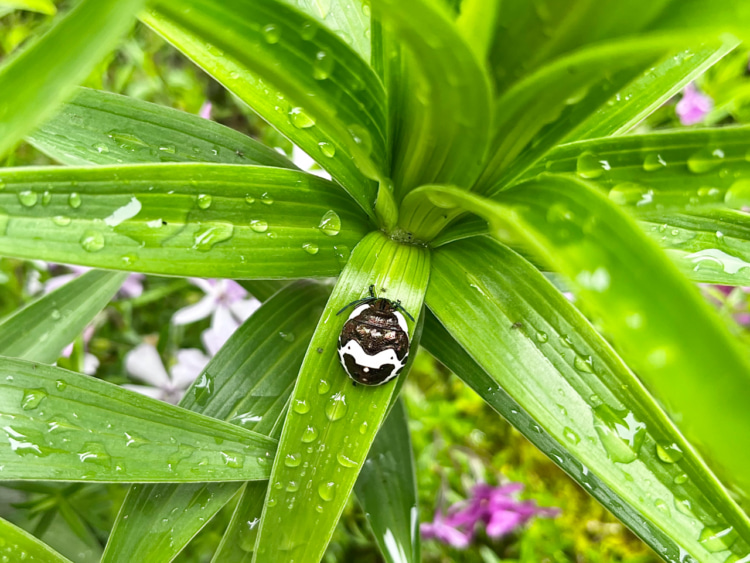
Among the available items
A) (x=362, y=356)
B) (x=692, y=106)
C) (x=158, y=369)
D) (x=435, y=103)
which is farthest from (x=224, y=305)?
(x=692, y=106)

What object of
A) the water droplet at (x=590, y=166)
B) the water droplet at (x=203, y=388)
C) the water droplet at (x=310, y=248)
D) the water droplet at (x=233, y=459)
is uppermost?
the water droplet at (x=590, y=166)

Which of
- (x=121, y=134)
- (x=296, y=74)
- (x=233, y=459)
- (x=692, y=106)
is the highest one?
(x=692, y=106)

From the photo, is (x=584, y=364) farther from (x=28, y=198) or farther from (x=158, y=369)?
(x=158, y=369)

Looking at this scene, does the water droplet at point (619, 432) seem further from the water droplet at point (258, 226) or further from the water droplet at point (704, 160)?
the water droplet at point (258, 226)

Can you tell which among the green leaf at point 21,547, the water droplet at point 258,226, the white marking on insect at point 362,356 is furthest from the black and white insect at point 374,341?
the green leaf at point 21,547

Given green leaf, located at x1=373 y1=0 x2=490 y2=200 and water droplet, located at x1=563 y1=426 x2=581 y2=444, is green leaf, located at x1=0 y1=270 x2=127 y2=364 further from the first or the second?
water droplet, located at x1=563 y1=426 x2=581 y2=444
